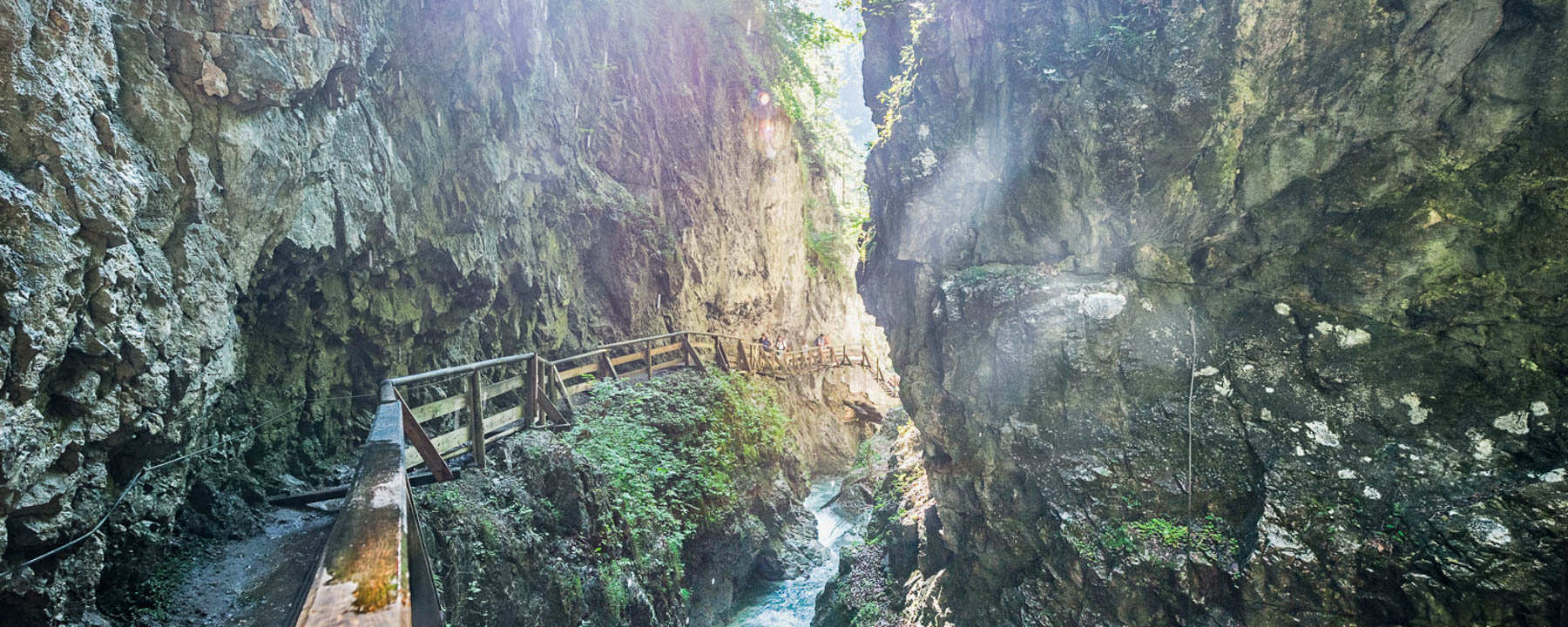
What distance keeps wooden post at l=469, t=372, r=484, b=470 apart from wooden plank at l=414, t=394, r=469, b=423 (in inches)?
7.5

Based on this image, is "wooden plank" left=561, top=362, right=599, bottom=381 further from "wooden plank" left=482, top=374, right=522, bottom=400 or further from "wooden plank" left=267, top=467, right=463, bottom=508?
"wooden plank" left=267, top=467, right=463, bottom=508

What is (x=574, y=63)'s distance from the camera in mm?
13125

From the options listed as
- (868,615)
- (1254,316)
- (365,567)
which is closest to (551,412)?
(868,615)

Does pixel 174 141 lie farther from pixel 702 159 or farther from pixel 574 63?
pixel 702 159

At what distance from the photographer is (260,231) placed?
16.2ft

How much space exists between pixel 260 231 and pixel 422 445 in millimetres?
2093

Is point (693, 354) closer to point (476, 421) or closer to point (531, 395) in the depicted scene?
point (531, 395)

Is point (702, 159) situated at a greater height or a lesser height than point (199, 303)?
greater

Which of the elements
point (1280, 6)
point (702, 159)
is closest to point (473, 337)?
point (702, 159)

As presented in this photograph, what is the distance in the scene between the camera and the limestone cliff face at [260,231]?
273 centimetres

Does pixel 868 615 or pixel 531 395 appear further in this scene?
pixel 868 615

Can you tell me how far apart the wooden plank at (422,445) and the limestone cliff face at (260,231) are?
1.15 meters

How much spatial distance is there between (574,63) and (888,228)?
A: 7.58 m

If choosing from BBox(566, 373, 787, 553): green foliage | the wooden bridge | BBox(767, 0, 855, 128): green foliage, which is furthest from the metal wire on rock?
BBox(767, 0, 855, 128): green foliage
